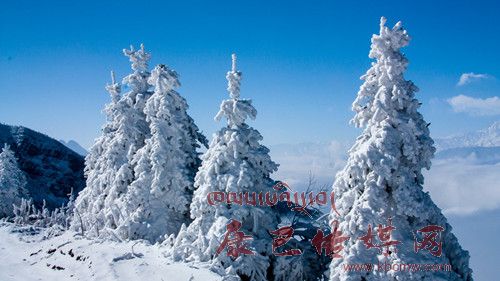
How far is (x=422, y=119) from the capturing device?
15.3m

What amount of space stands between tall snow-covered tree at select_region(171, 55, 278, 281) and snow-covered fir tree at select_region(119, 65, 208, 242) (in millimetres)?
3614

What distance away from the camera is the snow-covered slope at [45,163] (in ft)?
221

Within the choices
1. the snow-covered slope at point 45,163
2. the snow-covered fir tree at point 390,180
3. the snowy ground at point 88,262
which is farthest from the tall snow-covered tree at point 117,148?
the snow-covered slope at point 45,163

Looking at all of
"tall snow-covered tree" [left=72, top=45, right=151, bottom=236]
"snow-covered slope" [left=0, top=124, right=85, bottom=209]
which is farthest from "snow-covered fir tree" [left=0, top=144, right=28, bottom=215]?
"snow-covered slope" [left=0, top=124, right=85, bottom=209]

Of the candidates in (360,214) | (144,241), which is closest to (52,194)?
(144,241)

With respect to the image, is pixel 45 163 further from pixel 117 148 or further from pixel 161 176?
pixel 161 176

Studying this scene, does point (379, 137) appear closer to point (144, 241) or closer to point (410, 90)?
point (410, 90)

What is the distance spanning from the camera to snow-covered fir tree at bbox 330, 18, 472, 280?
14383mm

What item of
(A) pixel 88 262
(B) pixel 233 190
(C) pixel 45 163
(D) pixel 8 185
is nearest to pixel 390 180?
(B) pixel 233 190

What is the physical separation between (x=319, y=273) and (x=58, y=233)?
17.0m

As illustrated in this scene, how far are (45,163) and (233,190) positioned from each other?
6690cm

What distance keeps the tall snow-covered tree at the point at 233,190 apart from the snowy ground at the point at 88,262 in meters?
1.01

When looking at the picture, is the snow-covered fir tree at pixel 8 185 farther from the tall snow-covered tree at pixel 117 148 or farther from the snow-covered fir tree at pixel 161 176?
the snow-covered fir tree at pixel 161 176

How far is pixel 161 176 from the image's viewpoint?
68.4 feet
